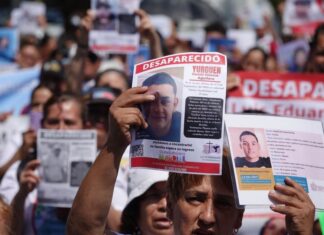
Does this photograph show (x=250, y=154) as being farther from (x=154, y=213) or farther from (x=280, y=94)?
(x=280, y=94)

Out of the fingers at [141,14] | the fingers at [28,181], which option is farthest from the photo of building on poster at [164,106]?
the fingers at [141,14]

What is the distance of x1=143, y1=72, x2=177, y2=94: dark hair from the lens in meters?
3.19

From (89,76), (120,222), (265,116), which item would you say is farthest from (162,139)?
(89,76)

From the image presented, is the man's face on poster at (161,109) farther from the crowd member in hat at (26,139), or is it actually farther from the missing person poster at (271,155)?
the crowd member in hat at (26,139)

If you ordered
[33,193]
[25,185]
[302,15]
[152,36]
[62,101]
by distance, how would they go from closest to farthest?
[25,185] < [33,193] < [62,101] < [152,36] < [302,15]

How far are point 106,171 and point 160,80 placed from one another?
1.14 feet

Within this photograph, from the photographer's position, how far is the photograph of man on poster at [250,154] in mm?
3232

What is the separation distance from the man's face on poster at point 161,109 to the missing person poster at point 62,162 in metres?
2.28

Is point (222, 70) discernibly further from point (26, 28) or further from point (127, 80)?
point (26, 28)

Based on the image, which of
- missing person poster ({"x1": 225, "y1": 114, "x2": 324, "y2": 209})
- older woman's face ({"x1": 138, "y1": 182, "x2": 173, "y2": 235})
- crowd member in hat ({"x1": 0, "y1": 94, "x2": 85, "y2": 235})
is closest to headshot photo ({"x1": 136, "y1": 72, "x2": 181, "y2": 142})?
missing person poster ({"x1": 225, "y1": 114, "x2": 324, "y2": 209})

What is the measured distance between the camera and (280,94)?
7539mm

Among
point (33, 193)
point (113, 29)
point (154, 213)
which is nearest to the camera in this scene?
point (154, 213)

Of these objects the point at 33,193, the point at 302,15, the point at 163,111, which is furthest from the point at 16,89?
the point at 163,111

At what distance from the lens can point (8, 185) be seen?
5855 mm
